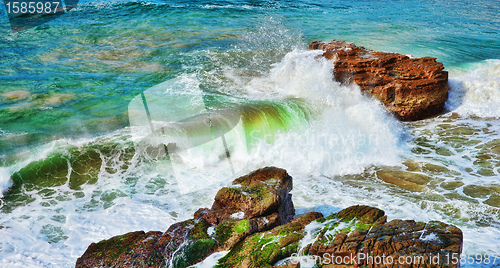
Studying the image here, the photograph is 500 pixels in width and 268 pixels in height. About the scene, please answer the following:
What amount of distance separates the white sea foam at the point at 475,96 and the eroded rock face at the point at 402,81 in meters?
0.63

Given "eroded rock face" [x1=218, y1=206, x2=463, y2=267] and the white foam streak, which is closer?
"eroded rock face" [x1=218, y1=206, x2=463, y2=267]

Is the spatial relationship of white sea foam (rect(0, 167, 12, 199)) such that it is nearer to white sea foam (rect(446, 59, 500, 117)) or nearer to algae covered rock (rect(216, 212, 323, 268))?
algae covered rock (rect(216, 212, 323, 268))

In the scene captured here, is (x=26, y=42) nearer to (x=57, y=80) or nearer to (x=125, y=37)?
(x=125, y=37)

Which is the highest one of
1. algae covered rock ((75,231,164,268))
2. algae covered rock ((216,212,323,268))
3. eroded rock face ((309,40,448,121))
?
eroded rock face ((309,40,448,121))

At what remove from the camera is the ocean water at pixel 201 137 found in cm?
557

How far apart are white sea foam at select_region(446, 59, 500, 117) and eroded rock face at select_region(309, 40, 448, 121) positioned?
0.63 metres

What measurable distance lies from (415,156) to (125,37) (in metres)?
12.9

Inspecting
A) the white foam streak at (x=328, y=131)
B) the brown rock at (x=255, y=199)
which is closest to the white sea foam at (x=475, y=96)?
the white foam streak at (x=328, y=131)

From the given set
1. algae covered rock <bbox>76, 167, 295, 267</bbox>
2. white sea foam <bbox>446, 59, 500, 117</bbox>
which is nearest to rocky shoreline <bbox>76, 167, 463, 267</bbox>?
algae covered rock <bbox>76, 167, 295, 267</bbox>

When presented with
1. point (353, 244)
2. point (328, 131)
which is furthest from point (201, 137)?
point (353, 244)

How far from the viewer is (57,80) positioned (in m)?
10.9

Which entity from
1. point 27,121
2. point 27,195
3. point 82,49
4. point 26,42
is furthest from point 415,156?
point 26,42

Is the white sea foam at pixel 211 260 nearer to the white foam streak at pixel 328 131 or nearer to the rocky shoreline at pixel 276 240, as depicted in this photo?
the rocky shoreline at pixel 276 240

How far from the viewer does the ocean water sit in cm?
557
